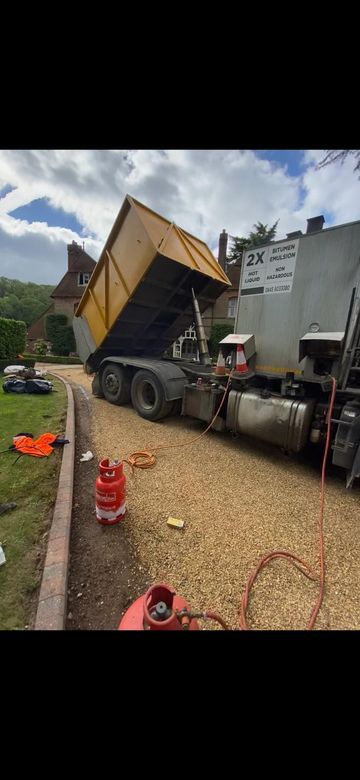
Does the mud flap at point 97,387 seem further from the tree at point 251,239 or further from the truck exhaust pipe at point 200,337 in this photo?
the tree at point 251,239

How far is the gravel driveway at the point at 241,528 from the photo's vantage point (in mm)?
1898

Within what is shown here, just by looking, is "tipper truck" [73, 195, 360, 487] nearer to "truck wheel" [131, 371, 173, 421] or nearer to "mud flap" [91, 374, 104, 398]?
"truck wheel" [131, 371, 173, 421]

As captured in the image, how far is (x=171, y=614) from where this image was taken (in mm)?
1202

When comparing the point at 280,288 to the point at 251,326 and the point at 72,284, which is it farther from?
the point at 72,284

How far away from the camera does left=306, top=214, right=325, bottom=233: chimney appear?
12.8 feet

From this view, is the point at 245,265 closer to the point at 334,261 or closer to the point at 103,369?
the point at 334,261

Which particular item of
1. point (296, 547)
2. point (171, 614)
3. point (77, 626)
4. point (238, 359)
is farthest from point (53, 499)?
point (238, 359)

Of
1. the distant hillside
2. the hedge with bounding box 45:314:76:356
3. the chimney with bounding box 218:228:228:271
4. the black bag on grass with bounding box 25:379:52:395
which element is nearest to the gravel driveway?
the black bag on grass with bounding box 25:379:52:395

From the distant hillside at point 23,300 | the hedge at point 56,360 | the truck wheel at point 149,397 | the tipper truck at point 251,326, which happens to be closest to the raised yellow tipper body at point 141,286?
the tipper truck at point 251,326

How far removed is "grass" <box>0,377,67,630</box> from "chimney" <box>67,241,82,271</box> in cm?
2750

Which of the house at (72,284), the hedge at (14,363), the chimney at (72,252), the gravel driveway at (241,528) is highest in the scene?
the chimney at (72,252)

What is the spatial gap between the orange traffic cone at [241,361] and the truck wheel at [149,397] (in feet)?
5.41

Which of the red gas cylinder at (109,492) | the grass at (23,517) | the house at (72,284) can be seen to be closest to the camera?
the grass at (23,517)
